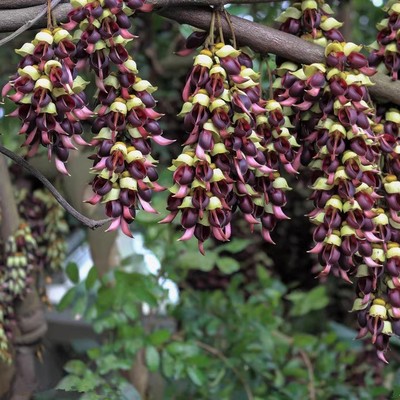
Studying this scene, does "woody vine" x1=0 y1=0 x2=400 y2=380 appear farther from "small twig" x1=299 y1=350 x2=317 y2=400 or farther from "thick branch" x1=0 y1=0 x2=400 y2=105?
"small twig" x1=299 y1=350 x2=317 y2=400

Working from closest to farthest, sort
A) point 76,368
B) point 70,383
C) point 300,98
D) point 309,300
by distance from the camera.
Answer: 1. point 300,98
2. point 70,383
3. point 76,368
4. point 309,300

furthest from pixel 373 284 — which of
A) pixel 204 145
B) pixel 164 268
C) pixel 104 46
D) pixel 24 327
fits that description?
pixel 164 268

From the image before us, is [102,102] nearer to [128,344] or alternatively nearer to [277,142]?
[277,142]

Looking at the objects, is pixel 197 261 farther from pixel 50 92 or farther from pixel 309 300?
pixel 50 92

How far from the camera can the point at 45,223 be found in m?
1.46

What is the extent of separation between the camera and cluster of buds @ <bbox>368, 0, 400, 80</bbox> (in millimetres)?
807

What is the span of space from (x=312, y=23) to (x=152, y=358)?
80 centimetres

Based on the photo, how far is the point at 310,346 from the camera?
1777 mm

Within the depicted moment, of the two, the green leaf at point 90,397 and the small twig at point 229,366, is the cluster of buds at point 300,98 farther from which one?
the small twig at point 229,366

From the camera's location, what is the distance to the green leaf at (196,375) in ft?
4.54

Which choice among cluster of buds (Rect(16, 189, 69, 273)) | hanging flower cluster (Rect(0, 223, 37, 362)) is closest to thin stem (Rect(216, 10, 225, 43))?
hanging flower cluster (Rect(0, 223, 37, 362))

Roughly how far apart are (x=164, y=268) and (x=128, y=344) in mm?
196

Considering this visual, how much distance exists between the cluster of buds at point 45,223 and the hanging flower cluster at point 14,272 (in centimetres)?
17

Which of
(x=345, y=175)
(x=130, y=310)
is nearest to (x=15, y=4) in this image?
(x=345, y=175)
